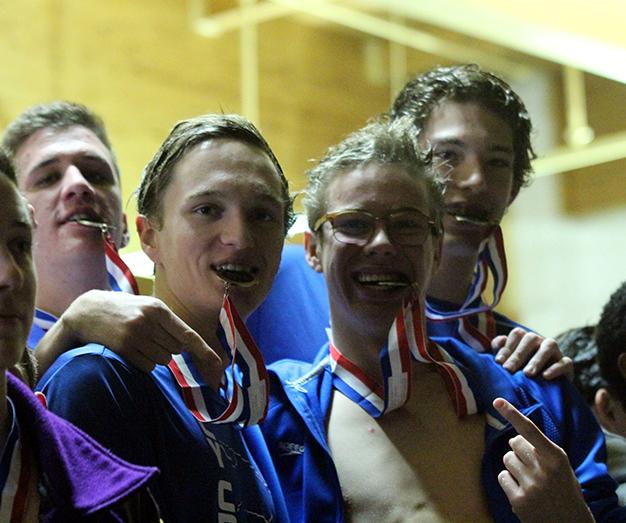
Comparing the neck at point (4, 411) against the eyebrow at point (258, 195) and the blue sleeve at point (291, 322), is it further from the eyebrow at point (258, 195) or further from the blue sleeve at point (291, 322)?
the blue sleeve at point (291, 322)

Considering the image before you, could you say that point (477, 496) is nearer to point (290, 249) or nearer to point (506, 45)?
point (290, 249)

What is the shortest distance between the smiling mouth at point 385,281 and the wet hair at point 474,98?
64 cm

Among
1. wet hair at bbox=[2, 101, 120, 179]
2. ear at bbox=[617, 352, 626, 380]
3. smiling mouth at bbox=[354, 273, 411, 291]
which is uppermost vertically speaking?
wet hair at bbox=[2, 101, 120, 179]

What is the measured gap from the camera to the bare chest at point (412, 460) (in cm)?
223

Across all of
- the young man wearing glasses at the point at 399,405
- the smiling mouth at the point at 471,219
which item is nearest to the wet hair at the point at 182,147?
the young man wearing glasses at the point at 399,405

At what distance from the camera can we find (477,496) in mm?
2289

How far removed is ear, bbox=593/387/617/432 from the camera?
290 cm

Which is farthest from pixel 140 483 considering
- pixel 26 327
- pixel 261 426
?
pixel 261 426

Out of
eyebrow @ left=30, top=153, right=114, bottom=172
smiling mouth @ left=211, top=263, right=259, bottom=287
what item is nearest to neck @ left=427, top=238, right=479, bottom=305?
smiling mouth @ left=211, top=263, right=259, bottom=287

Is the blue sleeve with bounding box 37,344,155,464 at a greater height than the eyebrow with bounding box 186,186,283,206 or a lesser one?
lesser

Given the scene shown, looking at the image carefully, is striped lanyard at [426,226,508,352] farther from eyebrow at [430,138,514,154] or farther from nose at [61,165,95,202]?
nose at [61,165,95,202]

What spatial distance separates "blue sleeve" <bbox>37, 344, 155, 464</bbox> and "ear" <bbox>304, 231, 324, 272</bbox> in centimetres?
72

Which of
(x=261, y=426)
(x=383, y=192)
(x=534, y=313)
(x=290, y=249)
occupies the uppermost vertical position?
(x=383, y=192)

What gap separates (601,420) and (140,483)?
162 cm
